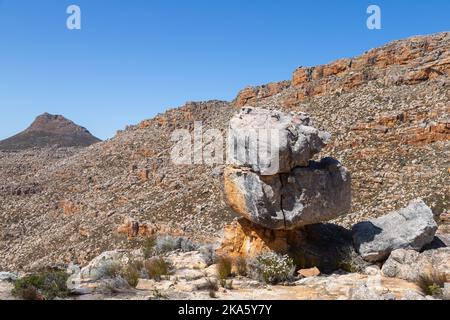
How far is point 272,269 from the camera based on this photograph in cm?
1095

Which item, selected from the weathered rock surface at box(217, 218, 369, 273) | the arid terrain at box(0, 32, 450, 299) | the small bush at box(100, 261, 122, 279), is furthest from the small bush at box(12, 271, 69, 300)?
the weathered rock surface at box(217, 218, 369, 273)

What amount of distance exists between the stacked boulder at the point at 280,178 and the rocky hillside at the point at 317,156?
6.27 m

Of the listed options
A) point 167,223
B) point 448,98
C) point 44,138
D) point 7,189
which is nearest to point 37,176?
point 7,189

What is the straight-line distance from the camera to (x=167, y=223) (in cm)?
2973

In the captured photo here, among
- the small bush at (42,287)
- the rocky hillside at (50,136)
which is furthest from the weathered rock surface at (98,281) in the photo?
the rocky hillside at (50,136)

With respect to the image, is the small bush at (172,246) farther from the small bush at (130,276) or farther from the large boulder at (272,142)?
the large boulder at (272,142)

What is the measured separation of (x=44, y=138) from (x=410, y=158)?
104 meters

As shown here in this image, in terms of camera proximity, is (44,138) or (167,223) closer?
(167,223)

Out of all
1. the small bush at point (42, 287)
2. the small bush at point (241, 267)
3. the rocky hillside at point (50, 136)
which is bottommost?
the small bush at point (241, 267)

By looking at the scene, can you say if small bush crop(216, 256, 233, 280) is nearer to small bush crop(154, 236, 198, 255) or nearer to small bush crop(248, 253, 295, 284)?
small bush crop(248, 253, 295, 284)

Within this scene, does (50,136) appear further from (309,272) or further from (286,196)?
(309,272)

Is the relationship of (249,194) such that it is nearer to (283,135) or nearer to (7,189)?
(283,135)

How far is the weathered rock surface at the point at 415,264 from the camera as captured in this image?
414 inches

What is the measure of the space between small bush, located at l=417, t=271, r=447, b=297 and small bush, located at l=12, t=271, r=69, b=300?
7.55 meters
